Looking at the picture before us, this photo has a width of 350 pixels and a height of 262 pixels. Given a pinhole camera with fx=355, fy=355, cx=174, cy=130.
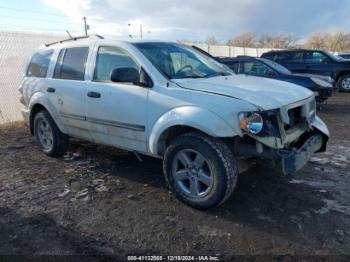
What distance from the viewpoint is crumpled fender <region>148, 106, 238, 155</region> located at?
3.47 metres

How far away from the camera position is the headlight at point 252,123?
3400 millimetres

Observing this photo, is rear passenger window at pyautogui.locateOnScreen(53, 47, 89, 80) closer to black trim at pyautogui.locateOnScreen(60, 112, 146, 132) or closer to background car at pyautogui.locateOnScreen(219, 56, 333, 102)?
black trim at pyautogui.locateOnScreen(60, 112, 146, 132)

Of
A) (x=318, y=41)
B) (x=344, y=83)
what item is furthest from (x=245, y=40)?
(x=344, y=83)

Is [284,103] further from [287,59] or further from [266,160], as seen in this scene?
[287,59]

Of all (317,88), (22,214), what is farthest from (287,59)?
(22,214)

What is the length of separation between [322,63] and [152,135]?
1174cm

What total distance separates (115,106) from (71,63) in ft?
4.23

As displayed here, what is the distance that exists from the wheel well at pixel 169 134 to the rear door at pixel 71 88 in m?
1.38

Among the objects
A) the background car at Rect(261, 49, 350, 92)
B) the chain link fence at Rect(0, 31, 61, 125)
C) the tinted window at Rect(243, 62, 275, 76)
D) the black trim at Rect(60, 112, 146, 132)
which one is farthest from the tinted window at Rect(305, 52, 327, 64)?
the black trim at Rect(60, 112, 146, 132)

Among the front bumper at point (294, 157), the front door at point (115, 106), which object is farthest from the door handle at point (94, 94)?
the front bumper at point (294, 157)

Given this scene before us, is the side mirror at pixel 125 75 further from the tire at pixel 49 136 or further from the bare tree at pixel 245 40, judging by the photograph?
the bare tree at pixel 245 40

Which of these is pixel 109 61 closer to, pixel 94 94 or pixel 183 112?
pixel 94 94

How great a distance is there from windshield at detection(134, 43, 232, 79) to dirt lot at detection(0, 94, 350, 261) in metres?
1.45

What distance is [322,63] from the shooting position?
13.8 m
